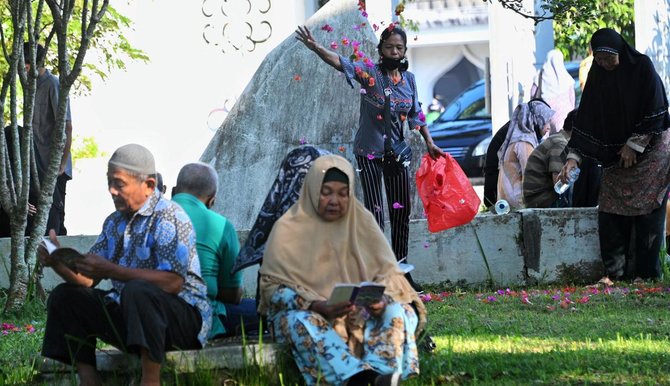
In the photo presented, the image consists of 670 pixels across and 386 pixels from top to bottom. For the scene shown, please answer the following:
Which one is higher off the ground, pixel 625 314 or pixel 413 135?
pixel 413 135

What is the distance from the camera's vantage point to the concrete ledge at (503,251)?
406 inches

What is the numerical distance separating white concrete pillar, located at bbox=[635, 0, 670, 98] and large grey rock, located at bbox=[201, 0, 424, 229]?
20.2ft

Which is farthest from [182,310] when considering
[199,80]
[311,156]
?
[199,80]

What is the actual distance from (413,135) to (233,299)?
18.5 feet

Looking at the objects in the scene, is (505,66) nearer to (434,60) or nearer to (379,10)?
(379,10)

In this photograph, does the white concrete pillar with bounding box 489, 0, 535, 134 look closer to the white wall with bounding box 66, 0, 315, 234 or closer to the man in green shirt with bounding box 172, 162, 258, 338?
the white wall with bounding box 66, 0, 315, 234

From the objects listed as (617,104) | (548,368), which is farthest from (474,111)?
(548,368)

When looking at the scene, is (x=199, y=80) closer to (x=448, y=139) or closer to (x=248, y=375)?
(x=448, y=139)

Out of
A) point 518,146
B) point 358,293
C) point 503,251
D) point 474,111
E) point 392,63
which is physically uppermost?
point 392,63

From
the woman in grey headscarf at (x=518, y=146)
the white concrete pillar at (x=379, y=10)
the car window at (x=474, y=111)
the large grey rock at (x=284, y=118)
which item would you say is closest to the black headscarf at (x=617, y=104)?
the large grey rock at (x=284, y=118)

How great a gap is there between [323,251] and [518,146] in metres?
6.86

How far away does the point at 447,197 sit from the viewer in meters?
9.59

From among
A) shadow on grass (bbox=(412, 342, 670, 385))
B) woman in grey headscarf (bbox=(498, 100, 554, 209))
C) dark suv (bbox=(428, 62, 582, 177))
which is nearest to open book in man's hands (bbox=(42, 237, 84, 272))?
shadow on grass (bbox=(412, 342, 670, 385))

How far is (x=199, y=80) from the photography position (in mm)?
23812
